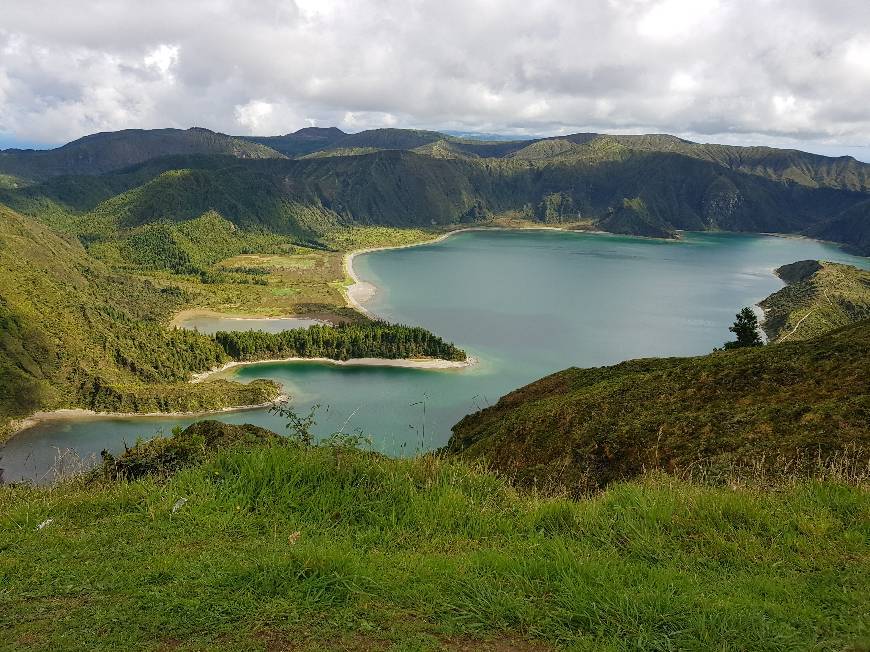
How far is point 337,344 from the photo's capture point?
99.0 meters

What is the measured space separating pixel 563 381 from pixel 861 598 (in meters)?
24.7

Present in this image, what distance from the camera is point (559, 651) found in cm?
500

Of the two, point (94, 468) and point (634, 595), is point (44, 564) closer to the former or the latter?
point (94, 468)

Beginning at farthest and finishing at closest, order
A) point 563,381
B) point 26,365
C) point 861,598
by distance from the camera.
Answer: point 26,365, point 563,381, point 861,598

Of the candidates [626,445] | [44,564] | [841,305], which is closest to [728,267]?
[841,305]

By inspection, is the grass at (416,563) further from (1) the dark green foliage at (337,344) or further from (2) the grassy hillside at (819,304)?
(2) the grassy hillside at (819,304)

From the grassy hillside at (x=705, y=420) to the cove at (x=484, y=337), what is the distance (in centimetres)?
800

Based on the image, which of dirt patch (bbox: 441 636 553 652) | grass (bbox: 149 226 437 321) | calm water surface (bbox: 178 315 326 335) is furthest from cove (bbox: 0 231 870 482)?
dirt patch (bbox: 441 636 553 652)

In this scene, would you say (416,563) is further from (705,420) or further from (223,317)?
(223,317)

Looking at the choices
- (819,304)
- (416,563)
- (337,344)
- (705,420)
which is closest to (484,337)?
(337,344)

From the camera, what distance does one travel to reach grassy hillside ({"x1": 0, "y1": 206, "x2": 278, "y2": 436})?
7844 cm

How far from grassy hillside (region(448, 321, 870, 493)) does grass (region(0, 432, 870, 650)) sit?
3.33 metres

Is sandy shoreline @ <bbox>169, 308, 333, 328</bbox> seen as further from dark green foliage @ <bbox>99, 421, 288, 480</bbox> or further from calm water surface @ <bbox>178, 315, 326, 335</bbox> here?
dark green foliage @ <bbox>99, 421, 288, 480</bbox>

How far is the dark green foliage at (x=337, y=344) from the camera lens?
9519cm
